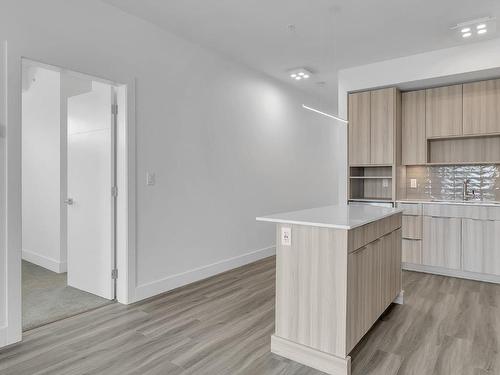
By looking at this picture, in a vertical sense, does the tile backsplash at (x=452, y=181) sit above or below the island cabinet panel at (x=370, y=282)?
above

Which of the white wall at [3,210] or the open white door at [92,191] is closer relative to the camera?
the white wall at [3,210]

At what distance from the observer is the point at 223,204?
466 cm

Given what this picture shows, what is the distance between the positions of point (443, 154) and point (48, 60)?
4.93 meters

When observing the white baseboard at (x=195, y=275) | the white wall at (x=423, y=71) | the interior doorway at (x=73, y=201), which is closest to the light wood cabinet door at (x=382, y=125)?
the white wall at (x=423, y=71)

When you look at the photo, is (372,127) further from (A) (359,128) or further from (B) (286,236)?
(B) (286,236)

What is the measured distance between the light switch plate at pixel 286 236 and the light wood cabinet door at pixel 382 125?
9.40ft

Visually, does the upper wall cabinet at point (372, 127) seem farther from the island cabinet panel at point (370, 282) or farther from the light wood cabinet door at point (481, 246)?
the island cabinet panel at point (370, 282)

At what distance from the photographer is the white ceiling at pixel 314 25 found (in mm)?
3232

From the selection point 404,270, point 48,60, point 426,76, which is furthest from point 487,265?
point 48,60

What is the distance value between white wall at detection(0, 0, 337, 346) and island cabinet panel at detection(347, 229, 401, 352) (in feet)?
7.24

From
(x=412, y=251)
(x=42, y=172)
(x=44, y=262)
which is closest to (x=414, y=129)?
(x=412, y=251)

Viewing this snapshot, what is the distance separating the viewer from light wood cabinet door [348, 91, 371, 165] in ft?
16.1

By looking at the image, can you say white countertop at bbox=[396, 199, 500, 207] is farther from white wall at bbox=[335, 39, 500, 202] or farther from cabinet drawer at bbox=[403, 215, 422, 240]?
white wall at bbox=[335, 39, 500, 202]

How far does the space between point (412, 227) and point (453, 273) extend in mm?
750
